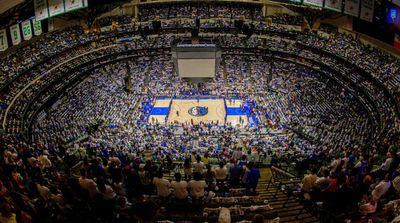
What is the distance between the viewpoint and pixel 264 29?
1754 inches

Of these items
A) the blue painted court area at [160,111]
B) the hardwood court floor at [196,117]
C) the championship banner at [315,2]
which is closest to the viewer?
the championship banner at [315,2]

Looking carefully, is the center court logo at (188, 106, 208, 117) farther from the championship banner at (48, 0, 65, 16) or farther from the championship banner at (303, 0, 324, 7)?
the championship banner at (48, 0, 65, 16)

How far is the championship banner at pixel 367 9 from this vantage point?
2124 centimetres

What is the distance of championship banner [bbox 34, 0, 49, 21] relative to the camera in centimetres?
2100

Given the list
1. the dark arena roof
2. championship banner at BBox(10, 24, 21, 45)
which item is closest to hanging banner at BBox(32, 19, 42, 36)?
the dark arena roof

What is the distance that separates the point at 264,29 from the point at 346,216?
126 ft

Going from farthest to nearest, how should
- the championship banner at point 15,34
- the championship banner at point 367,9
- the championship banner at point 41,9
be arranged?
the championship banner at point 15,34
the championship banner at point 367,9
the championship banner at point 41,9

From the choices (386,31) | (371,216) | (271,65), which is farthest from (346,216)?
(271,65)

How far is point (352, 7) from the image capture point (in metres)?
22.0

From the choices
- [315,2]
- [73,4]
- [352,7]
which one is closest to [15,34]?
[73,4]

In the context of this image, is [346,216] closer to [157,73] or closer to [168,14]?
[157,73]

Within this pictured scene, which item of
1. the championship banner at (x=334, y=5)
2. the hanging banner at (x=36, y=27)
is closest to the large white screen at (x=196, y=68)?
the hanging banner at (x=36, y=27)

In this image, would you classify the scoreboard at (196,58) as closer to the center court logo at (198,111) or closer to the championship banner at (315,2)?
the center court logo at (198,111)

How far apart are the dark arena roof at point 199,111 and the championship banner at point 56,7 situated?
0.18 feet
